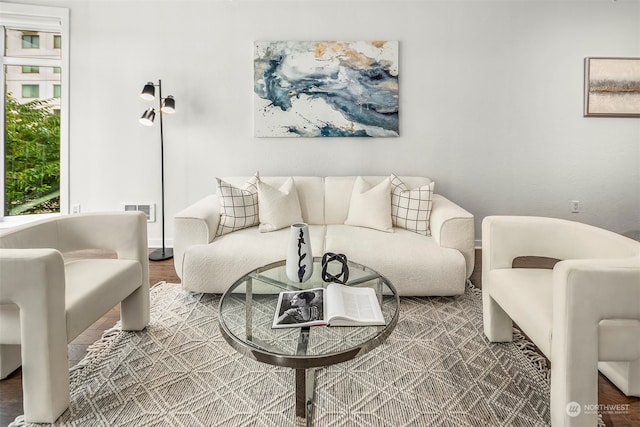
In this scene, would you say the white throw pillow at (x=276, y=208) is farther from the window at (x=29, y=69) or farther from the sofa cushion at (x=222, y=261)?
the window at (x=29, y=69)

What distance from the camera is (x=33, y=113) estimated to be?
3.57 meters

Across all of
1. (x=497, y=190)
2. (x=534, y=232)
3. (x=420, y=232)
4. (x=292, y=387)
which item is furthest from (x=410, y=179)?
(x=292, y=387)

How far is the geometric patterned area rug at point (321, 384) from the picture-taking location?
1.36m

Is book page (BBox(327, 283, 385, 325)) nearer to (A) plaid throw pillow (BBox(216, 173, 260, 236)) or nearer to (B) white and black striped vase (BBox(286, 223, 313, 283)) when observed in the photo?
(B) white and black striped vase (BBox(286, 223, 313, 283))

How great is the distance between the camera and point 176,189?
11.6 feet

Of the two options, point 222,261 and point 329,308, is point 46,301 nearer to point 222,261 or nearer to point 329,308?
point 329,308

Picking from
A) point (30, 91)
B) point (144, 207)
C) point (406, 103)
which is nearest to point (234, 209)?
point (144, 207)

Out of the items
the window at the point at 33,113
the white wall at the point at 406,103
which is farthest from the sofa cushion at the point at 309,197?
the window at the point at 33,113

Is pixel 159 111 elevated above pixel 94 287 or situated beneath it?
elevated above

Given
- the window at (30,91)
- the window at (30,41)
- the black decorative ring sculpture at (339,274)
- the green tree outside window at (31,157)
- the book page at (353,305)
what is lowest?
the book page at (353,305)

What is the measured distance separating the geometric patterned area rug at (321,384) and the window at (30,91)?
2.91m

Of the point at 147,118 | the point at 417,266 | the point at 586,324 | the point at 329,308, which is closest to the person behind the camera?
the point at 586,324

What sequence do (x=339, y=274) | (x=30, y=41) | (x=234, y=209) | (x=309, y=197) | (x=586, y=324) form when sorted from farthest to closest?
1. (x=30, y=41)
2. (x=309, y=197)
3. (x=234, y=209)
4. (x=339, y=274)
5. (x=586, y=324)

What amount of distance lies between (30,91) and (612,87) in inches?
218
